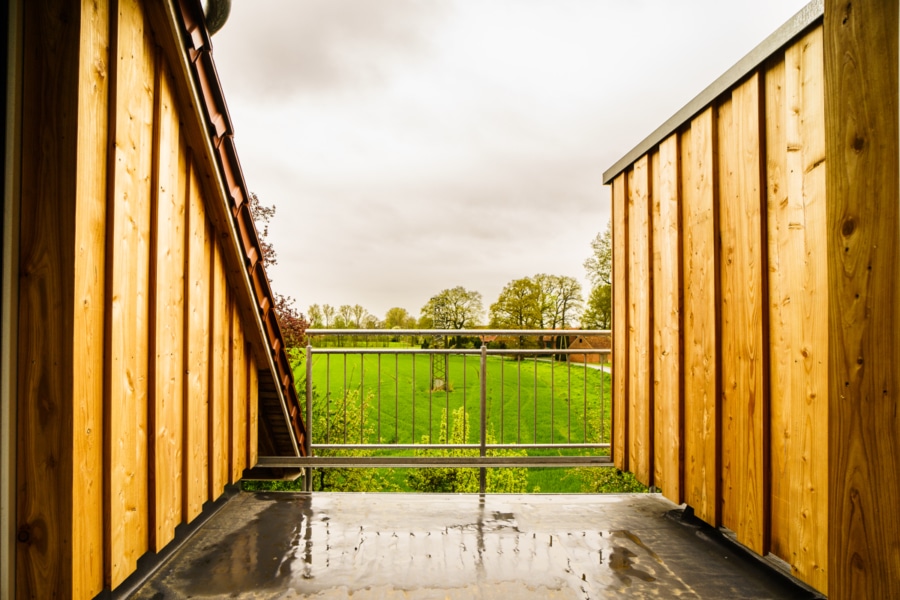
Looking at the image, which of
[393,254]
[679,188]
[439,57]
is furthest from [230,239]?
[393,254]

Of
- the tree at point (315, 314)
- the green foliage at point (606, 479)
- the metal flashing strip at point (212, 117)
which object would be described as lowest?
the green foliage at point (606, 479)

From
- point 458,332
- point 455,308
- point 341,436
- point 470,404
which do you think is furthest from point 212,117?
point 470,404

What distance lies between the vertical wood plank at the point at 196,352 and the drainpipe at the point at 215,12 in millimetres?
943

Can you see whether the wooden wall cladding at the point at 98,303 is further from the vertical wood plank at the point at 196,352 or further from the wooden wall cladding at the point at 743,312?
the wooden wall cladding at the point at 743,312

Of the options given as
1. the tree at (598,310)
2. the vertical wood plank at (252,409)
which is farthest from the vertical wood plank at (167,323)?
the tree at (598,310)

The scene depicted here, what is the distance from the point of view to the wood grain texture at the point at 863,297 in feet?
3.52

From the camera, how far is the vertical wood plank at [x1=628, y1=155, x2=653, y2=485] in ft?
10.1

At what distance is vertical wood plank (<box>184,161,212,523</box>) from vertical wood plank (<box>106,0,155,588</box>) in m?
0.36

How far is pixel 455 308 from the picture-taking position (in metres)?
9.29

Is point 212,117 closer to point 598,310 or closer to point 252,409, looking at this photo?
point 252,409

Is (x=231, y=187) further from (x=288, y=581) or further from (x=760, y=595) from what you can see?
(x=760, y=595)

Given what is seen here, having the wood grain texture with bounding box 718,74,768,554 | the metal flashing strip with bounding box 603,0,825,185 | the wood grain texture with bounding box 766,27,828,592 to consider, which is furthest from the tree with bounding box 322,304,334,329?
the wood grain texture with bounding box 766,27,828,592

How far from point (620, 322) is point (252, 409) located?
9.73ft

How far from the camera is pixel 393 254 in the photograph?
18.2 m
